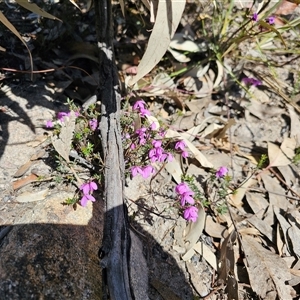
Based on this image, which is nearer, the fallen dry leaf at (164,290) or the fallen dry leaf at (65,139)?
the fallen dry leaf at (164,290)

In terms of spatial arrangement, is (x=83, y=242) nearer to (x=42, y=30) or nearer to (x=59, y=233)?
(x=59, y=233)

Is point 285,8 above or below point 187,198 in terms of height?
above

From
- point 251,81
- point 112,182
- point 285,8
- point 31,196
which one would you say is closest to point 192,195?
point 112,182

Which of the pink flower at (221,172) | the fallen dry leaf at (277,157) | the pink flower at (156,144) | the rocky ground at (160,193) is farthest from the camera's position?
the fallen dry leaf at (277,157)

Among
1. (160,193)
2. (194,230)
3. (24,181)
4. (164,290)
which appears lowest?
(164,290)

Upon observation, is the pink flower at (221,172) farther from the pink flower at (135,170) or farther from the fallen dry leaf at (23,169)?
the fallen dry leaf at (23,169)

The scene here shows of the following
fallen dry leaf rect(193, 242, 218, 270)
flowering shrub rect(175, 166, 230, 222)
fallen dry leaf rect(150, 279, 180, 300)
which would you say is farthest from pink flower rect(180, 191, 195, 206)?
fallen dry leaf rect(150, 279, 180, 300)

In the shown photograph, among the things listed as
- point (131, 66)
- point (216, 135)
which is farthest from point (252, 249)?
point (131, 66)

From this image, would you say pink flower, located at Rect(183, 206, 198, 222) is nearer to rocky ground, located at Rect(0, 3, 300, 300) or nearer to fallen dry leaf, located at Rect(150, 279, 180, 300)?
rocky ground, located at Rect(0, 3, 300, 300)

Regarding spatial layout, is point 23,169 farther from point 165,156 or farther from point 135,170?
point 165,156

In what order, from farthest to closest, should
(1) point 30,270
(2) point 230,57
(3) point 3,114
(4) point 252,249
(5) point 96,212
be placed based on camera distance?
(2) point 230,57, (3) point 3,114, (4) point 252,249, (5) point 96,212, (1) point 30,270

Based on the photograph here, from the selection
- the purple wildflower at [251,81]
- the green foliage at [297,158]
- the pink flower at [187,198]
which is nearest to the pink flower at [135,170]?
the pink flower at [187,198]
